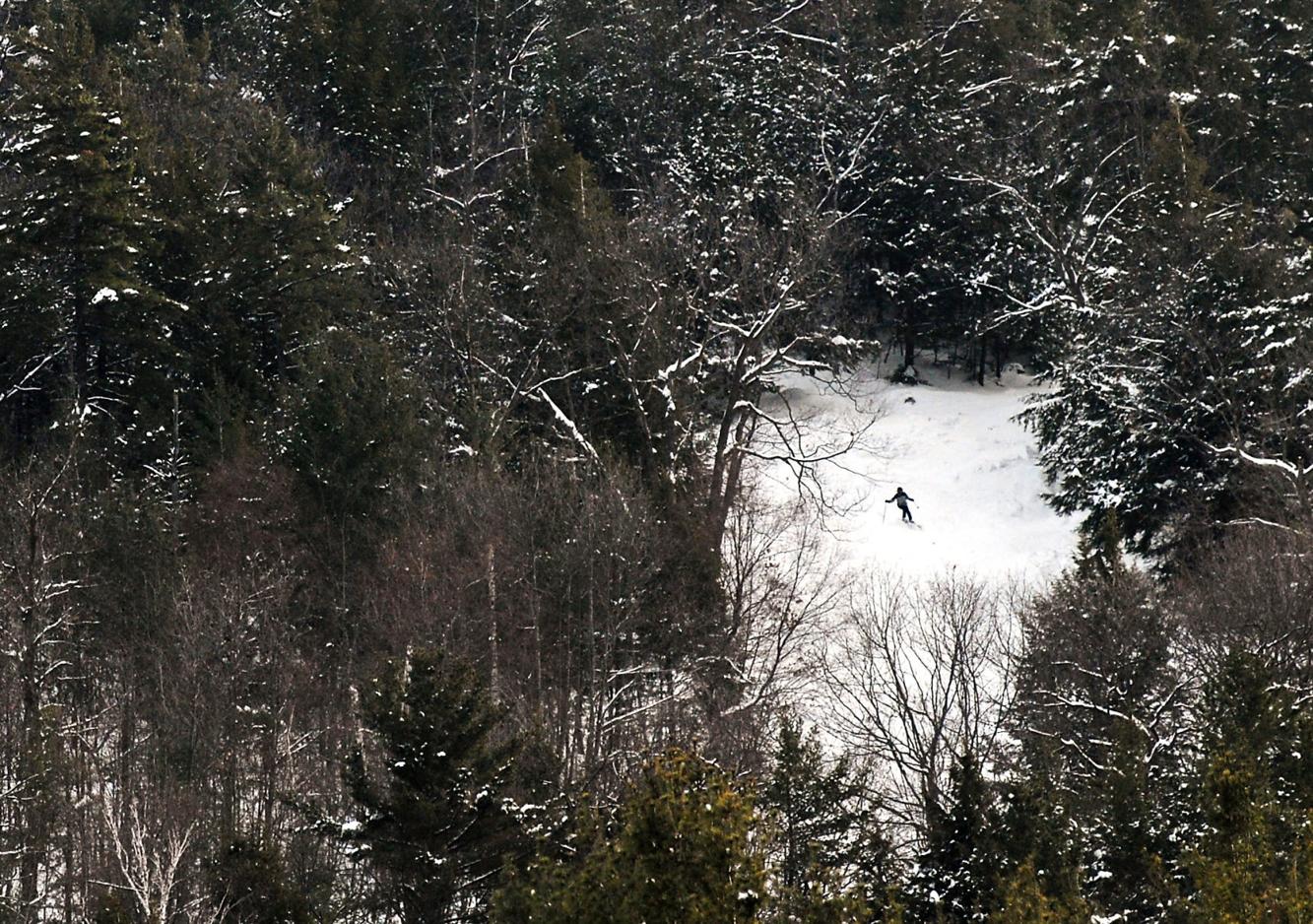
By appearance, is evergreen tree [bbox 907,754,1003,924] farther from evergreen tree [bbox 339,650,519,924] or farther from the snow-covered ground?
the snow-covered ground

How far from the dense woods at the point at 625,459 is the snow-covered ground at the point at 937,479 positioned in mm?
1207

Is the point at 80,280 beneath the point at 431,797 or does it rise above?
above

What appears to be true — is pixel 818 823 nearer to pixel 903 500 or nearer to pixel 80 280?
pixel 903 500

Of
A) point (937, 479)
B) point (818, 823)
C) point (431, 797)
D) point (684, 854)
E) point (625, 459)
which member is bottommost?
point (684, 854)

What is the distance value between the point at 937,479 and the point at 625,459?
1056 centimetres

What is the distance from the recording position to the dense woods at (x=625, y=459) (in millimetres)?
20062

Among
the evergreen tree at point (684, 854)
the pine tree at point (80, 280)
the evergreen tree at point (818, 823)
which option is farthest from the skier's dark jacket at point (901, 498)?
the evergreen tree at point (684, 854)

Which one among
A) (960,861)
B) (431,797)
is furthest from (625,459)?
(960,861)

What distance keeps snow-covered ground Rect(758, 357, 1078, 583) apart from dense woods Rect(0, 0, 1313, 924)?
121 cm

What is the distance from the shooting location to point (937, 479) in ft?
138

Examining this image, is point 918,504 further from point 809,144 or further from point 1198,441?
point 809,144

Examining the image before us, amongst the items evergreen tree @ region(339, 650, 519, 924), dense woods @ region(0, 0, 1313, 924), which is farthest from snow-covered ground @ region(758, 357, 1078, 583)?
evergreen tree @ region(339, 650, 519, 924)

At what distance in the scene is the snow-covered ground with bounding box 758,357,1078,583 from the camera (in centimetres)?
3759

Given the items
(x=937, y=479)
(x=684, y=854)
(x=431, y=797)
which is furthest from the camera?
(x=937, y=479)
